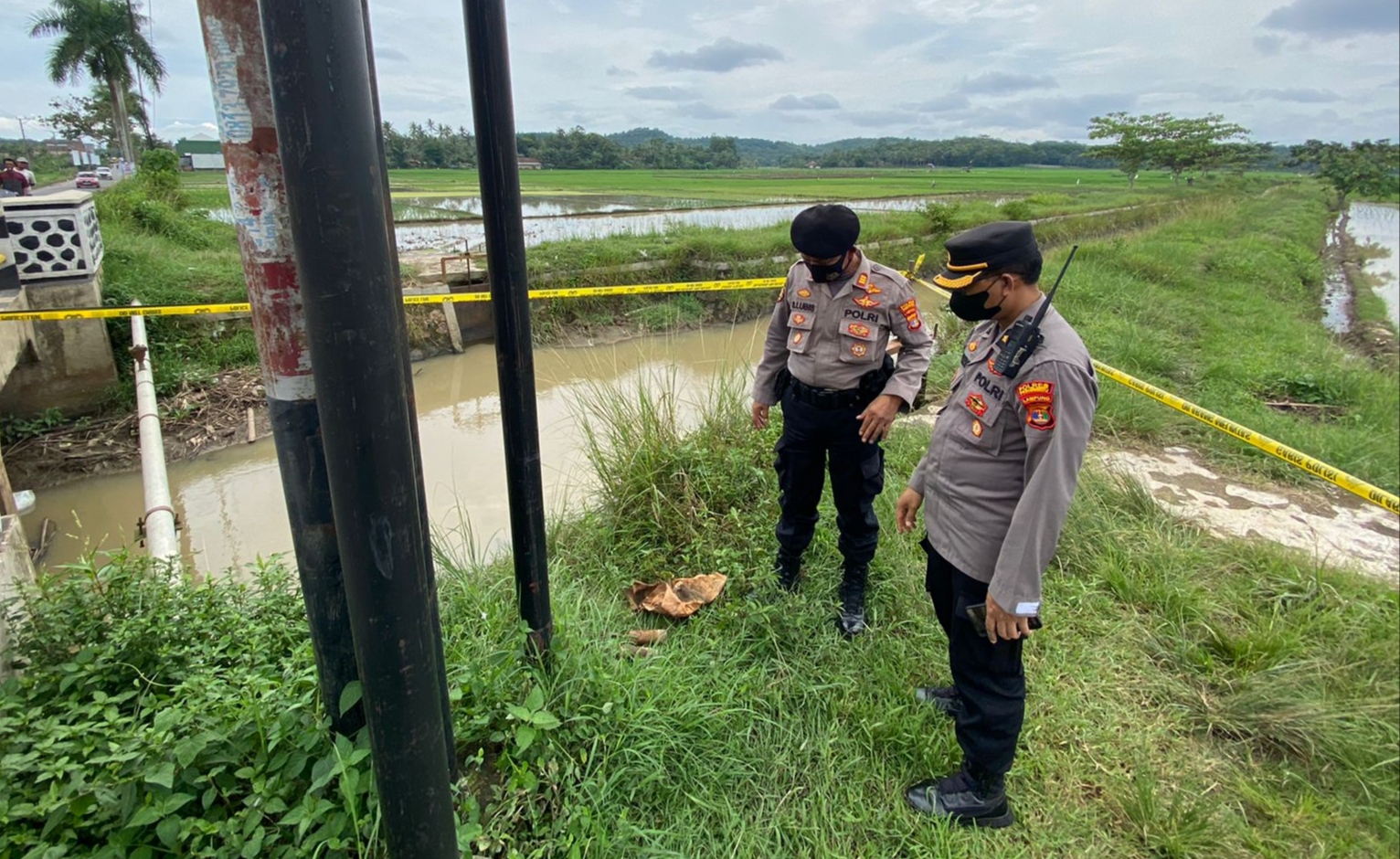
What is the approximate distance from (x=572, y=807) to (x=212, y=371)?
21.1 feet

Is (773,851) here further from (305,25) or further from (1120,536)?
(1120,536)

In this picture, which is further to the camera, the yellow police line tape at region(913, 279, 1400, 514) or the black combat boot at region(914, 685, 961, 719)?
the yellow police line tape at region(913, 279, 1400, 514)

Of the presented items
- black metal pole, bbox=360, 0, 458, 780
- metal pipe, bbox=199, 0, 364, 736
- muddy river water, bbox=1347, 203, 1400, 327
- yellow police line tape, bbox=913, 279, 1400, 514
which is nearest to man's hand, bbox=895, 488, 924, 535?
yellow police line tape, bbox=913, 279, 1400, 514

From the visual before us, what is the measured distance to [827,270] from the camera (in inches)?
95.0

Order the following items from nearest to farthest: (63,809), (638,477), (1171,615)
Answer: (63,809) → (1171,615) → (638,477)

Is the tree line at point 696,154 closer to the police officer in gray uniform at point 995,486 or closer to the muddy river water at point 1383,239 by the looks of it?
the muddy river water at point 1383,239

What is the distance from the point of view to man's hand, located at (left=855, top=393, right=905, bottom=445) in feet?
7.75

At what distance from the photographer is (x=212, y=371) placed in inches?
247

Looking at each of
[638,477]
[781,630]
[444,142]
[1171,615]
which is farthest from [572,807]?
[444,142]

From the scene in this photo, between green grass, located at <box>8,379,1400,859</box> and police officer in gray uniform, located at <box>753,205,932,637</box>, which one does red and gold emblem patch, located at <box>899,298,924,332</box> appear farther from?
green grass, located at <box>8,379,1400,859</box>

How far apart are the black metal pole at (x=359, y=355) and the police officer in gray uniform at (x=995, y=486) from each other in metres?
1.34

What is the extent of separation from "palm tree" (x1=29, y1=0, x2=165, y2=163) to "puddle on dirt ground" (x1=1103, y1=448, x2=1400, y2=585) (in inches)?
1154

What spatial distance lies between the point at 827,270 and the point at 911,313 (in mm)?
337

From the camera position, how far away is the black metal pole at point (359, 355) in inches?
26.1
